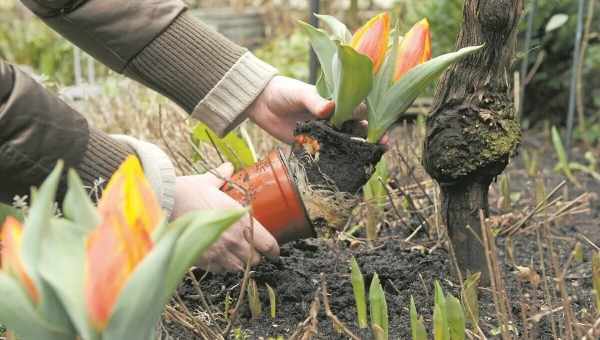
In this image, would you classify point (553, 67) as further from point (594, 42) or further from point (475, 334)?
point (475, 334)

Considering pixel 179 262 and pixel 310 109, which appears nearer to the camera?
pixel 179 262

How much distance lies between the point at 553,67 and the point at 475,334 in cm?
299

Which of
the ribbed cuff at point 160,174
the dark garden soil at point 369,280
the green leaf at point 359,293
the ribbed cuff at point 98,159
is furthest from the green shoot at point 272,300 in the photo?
the ribbed cuff at point 98,159

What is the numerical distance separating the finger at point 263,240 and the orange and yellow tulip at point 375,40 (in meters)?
0.35

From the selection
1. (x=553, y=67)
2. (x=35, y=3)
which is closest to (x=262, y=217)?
(x=35, y=3)

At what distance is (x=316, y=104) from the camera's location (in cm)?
156

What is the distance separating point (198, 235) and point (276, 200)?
0.67 metres

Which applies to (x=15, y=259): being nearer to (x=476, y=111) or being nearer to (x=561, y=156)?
(x=476, y=111)

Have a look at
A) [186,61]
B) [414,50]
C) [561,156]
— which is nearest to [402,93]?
[414,50]

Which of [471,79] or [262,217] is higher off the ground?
[471,79]

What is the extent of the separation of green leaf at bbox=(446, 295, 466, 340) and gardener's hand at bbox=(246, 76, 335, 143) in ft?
1.72

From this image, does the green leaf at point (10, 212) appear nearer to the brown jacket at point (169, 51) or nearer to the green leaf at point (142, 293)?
the green leaf at point (142, 293)

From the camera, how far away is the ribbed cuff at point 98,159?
1.37 meters

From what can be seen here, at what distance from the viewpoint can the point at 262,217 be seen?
4.97ft
